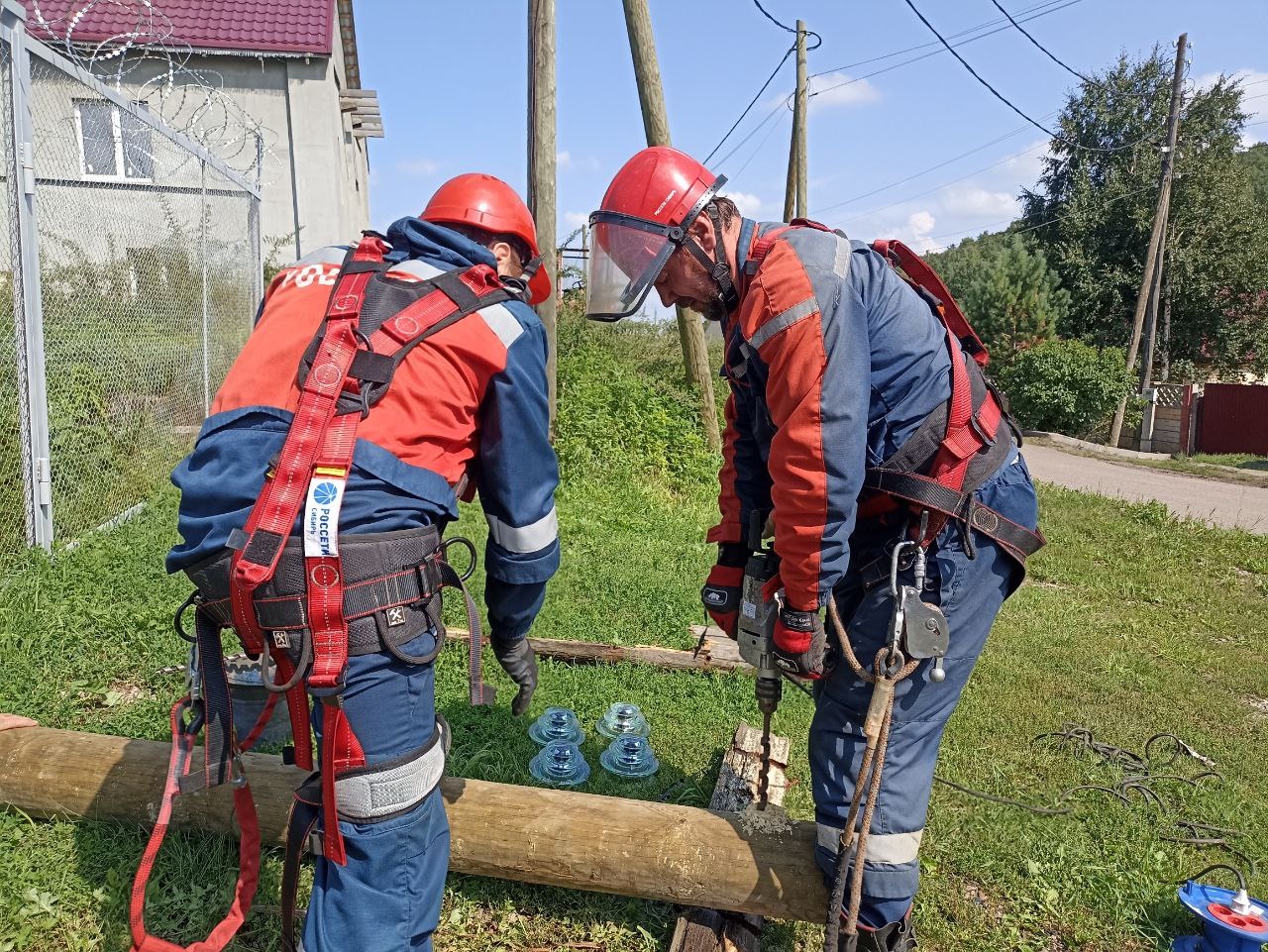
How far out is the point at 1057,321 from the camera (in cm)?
2948

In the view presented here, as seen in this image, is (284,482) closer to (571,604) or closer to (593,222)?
(593,222)

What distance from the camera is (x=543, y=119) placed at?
24.9 feet

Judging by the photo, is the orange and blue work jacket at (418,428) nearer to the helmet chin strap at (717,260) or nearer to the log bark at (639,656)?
the helmet chin strap at (717,260)

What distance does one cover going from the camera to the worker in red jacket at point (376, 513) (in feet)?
6.76

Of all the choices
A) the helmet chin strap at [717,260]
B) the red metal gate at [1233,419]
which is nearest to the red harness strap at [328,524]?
the helmet chin strap at [717,260]

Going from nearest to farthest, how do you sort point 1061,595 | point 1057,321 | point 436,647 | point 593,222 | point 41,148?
point 436,647 → point 593,222 → point 41,148 → point 1061,595 → point 1057,321

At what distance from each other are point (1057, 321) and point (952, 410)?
30379 mm

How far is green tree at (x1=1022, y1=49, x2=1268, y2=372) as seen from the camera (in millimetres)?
29203

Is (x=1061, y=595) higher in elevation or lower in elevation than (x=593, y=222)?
lower

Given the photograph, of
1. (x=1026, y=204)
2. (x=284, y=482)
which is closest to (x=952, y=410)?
(x=284, y=482)

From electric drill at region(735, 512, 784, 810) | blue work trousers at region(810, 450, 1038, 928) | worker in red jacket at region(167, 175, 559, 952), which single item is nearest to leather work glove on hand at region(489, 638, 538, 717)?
worker in red jacket at region(167, 175, 559, 952)

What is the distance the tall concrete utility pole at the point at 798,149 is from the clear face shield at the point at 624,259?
49.5 feet

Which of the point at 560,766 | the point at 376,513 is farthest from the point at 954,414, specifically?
the point at 560,766

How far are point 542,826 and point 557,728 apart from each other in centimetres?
108
